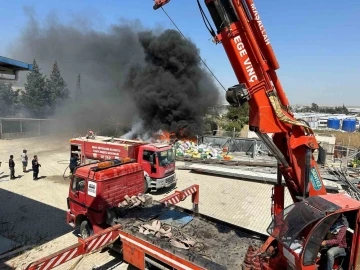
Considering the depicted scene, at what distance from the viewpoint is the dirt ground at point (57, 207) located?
7.72 metres

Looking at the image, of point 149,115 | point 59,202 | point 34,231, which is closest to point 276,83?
point 34,231

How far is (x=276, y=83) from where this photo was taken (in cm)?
526

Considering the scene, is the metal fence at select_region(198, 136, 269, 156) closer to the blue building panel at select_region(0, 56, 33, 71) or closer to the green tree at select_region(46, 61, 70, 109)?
the blue building panel at select_region(0, 56, 33, 71)

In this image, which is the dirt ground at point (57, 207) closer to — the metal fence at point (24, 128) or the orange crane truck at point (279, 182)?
the orange crane truck at point (279, 182)

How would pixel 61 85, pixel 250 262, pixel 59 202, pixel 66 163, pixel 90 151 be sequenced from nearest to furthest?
pixel 250 262 < pixel 59 202 < pixel 90 151 < pixel 66 163 < pixel 61 85

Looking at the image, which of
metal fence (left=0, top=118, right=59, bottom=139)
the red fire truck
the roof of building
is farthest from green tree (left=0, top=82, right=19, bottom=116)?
the roof of building

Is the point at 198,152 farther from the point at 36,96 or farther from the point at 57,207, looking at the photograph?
the point at 36,96

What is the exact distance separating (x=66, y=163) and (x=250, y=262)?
17.2m

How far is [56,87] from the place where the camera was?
186ft

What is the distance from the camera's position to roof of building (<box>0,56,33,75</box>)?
720 cm

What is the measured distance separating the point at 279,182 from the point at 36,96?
54.5m

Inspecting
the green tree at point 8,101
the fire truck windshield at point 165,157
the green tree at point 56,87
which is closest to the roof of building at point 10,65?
the fire truck windshield at point 165,157

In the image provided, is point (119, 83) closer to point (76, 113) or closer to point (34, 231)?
point (76, 113)

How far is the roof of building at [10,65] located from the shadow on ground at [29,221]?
4960mm
